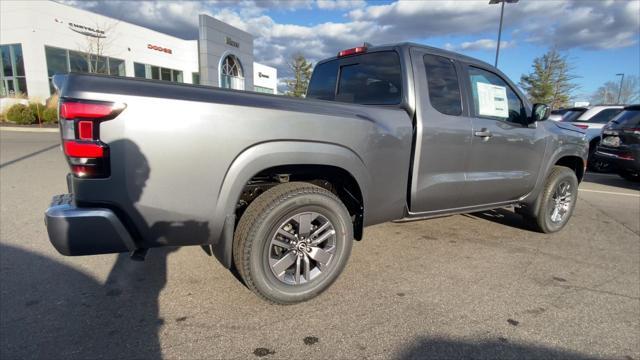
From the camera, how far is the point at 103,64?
27.0 meters

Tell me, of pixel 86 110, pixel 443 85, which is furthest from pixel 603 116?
pixel 86 110

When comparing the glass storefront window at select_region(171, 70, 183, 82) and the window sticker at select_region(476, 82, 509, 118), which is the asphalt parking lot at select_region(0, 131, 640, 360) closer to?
the window sticker at select_region(476, 82, 509, 118)

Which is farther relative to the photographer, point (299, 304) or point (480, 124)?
point (480, 124)

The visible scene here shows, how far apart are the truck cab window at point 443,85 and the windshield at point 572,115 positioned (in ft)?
32.8

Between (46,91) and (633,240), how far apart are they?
29489 millimetres

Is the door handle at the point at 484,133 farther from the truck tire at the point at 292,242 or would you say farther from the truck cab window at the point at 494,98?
the truck tire at the point at 292,242

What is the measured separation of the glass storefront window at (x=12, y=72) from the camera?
23.9 meters

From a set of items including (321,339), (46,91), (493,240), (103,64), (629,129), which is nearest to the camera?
(321,339)

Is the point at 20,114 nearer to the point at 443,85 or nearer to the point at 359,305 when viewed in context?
the point at 443,85

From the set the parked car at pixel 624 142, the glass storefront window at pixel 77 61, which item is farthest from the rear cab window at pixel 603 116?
the glass storefront window at pixel 77 61

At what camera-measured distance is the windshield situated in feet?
37.8

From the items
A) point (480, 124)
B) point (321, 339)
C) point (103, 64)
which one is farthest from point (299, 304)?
point (103, 64)

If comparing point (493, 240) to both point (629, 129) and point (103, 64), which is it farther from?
point (103, 64)

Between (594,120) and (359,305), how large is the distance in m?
11.5
